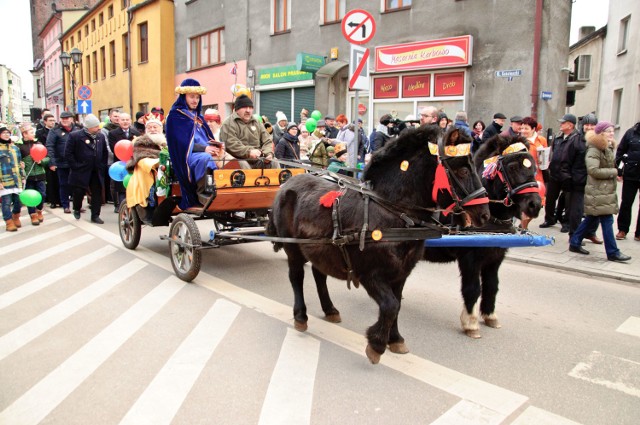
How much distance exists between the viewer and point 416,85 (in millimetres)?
15539

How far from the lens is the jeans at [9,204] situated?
9398 mm

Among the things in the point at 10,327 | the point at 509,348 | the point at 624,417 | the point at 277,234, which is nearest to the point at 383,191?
the point at 277,234

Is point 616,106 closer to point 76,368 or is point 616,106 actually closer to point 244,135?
point 244,135

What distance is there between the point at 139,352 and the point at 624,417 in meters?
3.52

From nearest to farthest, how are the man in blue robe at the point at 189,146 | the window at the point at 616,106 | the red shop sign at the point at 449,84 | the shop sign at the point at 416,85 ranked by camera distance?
the man in blue robe at the point at 189,146 → the red shop sign at the point at 449,84 → the shop sign at the point at 416,85 → the window at the point at 616,106

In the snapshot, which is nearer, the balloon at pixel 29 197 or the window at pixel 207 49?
the balloon at pixel 29 197

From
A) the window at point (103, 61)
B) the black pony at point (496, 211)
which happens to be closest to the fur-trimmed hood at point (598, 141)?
the black pony at point (496, 211)

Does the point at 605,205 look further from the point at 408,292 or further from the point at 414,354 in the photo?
the point at 414,354

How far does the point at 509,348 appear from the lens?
4.21 meters

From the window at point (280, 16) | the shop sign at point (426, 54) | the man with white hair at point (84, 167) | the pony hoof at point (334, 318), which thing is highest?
the window at point (280, 16)

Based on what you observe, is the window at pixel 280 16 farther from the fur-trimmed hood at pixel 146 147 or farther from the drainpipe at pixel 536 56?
the fur-trimmed hood at pixel 146 147

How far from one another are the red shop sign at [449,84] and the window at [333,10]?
4994 mm

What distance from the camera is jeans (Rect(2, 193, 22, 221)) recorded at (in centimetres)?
940

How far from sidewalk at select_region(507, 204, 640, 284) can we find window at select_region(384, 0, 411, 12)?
987 cm
